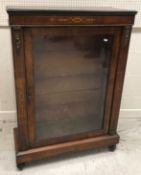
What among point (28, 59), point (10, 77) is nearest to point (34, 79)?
point (28, 59)

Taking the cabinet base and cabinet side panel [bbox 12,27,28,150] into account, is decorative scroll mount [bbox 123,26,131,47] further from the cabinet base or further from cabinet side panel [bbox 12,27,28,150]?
the cabinet base

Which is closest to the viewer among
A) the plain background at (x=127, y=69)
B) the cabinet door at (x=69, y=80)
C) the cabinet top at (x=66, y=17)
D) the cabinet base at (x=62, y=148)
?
the cabinet top at (x=66, y=17)

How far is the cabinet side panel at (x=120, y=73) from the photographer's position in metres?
1.29

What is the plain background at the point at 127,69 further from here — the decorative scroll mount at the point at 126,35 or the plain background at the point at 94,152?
the decorative scroll mount at the point at 126,35

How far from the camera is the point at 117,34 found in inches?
51.0

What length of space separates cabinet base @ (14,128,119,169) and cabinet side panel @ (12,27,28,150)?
55 millimetres

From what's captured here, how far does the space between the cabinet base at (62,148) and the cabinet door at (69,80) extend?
0.03 meters

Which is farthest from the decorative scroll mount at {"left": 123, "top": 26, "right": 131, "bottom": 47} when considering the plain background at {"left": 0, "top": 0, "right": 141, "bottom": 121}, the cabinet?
the plain background at {"left": 0, "top": 0, "right": 141, "bottom": 121}

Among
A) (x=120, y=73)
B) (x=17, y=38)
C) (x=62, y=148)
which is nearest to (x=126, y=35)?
(x=120, y=73)

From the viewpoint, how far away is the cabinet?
1183 mm

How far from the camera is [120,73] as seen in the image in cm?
140

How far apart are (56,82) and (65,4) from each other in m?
0.58

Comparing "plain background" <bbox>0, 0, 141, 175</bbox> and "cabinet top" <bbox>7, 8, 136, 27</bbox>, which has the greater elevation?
"cabinet top" <bbox>7, 8, 136, 27</bbox>

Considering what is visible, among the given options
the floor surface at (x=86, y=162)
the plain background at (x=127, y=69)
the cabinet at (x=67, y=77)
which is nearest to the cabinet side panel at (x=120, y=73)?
the cabinet at (x=67, y=77)
